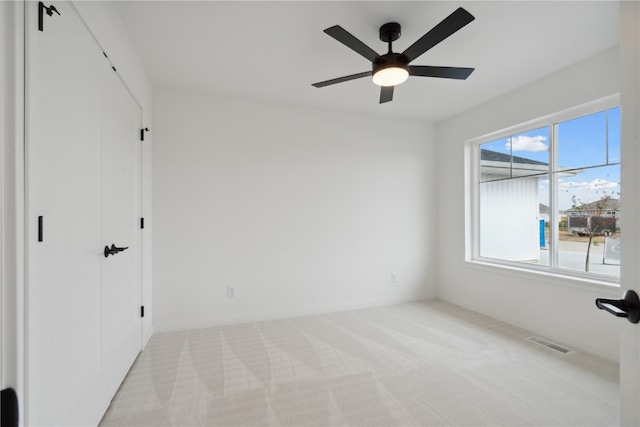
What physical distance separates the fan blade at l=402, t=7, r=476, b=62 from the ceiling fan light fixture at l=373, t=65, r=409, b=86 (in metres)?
0.10

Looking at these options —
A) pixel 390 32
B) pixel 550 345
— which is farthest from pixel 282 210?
pixel 550 345

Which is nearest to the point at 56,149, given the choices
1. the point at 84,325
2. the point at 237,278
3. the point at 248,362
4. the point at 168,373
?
the point at 84,325

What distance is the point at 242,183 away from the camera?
11.1ft

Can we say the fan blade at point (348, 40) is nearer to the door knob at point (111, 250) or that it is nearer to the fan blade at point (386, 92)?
the fan blade at point (386, 92)

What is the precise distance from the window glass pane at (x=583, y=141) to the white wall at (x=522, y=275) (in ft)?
0.73

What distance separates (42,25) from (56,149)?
49cm

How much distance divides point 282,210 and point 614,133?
10.6 ft

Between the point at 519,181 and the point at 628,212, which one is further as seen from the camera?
the point at 519,181

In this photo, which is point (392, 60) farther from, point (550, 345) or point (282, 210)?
point (550, 345)

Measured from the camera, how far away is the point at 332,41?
91.8 inches

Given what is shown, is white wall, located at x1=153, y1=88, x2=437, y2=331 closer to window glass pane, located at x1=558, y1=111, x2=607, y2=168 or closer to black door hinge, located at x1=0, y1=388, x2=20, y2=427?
window glass pane, located at x1=558, y1=111, x2=607, y2=168

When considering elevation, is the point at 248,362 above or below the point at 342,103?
below

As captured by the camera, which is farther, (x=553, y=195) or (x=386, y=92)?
(x=553, y=195)

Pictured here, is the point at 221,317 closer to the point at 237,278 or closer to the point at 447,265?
the point at 237,278
